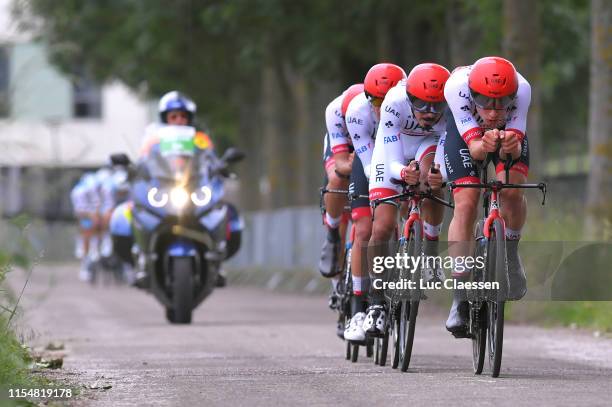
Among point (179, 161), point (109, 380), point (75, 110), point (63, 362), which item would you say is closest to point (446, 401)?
point (109, 380)

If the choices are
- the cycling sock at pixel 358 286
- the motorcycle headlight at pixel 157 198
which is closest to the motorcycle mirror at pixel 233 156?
the motorcycle headlight at pixel 157 198

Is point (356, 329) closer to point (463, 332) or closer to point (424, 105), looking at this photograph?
point (463, 332)

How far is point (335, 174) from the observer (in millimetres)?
13750

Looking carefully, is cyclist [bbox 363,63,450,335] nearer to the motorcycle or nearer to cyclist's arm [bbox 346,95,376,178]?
cyclist's arm [bbox 346,95,376,178]

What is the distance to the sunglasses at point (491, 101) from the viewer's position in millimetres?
10844

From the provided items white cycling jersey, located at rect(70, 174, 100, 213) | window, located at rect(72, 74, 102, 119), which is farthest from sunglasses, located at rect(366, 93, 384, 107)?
window, located at rect(72, 74, 102, 119)

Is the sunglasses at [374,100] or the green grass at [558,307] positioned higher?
the sunglasses at [374,100]

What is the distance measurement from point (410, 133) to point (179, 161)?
6985 mm

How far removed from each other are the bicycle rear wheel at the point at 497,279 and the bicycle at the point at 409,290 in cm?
62

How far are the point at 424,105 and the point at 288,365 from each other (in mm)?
2034

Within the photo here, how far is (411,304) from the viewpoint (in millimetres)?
11305

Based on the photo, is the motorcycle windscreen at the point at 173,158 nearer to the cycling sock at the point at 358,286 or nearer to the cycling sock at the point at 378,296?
the cycling sock at the point at 358,286

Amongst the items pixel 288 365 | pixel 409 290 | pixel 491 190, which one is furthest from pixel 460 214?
pixel 288 365

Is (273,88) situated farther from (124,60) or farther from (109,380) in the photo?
(109,380)
